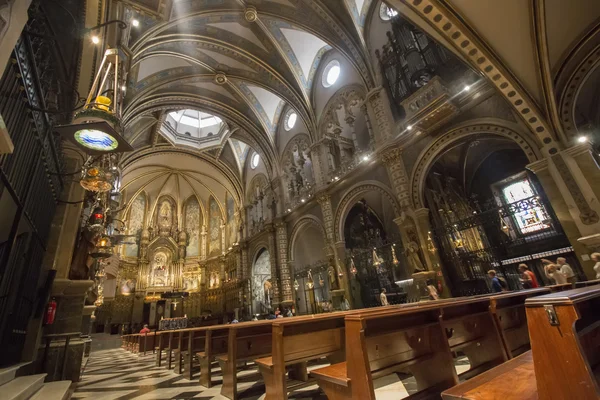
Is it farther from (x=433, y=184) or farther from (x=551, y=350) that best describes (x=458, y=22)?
(x=433, y=184)

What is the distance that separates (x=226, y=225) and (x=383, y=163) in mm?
17494

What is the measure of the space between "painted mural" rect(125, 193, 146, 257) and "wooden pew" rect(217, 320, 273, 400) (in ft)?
81.6

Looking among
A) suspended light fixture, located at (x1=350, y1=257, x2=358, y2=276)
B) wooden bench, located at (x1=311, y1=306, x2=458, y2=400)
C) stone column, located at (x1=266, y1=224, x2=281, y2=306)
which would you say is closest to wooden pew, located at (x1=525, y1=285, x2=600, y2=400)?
wooden bench, located at (x1=311, y1=306, x2=458, y2=400)

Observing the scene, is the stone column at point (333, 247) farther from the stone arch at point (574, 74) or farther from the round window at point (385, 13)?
the stone arch at point (574, 74)

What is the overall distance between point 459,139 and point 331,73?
7589 mm

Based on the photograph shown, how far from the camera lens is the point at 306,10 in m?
11.8

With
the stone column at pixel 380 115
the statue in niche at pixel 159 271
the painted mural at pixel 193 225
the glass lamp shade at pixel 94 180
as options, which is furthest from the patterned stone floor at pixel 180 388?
the painted mural at pixel 193 225

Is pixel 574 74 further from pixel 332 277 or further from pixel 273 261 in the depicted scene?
pixel 273 261

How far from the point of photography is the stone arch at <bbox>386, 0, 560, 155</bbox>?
574 cm

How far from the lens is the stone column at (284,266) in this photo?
563 inches

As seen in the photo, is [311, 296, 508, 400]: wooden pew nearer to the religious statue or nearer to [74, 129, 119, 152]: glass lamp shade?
[74, 129, 119, 152]: glass lamp shade

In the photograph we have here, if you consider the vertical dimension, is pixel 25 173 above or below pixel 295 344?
above

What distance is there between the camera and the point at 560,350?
3.33 feet

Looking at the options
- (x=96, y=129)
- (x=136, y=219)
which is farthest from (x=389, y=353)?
(x=136, y=219)
